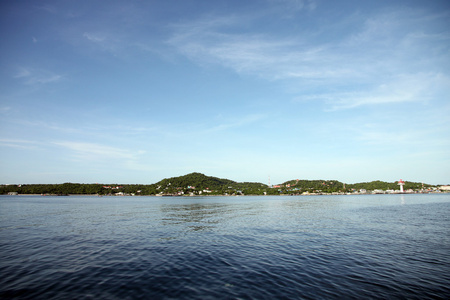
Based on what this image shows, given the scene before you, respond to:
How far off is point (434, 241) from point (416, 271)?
14634 mm

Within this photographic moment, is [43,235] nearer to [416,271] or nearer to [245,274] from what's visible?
[245,274]

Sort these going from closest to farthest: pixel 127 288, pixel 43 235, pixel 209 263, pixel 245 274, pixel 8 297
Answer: pixel 8 297 → pixel 127 288 → pixel 245 274 → pixel 209 263 → pixel 43 235

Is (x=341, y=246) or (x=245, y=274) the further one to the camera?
(x=341, y=246)

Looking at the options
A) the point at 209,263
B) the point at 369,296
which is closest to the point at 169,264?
the point at 209,263

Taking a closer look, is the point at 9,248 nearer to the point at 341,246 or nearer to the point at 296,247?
the point at 296,247

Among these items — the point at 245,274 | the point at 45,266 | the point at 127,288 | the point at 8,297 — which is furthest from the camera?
the point at 45,266

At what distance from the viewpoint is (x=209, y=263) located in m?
19.0

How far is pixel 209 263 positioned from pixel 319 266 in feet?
30.2

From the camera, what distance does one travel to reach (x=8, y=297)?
40.4 feet

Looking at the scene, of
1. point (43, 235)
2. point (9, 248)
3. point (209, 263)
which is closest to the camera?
point (209, 263)

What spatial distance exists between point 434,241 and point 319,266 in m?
19.8

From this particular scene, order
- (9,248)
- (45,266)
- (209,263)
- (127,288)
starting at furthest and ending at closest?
(9,248), (209,263), (45,266), (127,288)

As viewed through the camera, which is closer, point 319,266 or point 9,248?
point 319,266

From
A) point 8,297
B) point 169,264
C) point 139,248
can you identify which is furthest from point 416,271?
point 8,297
